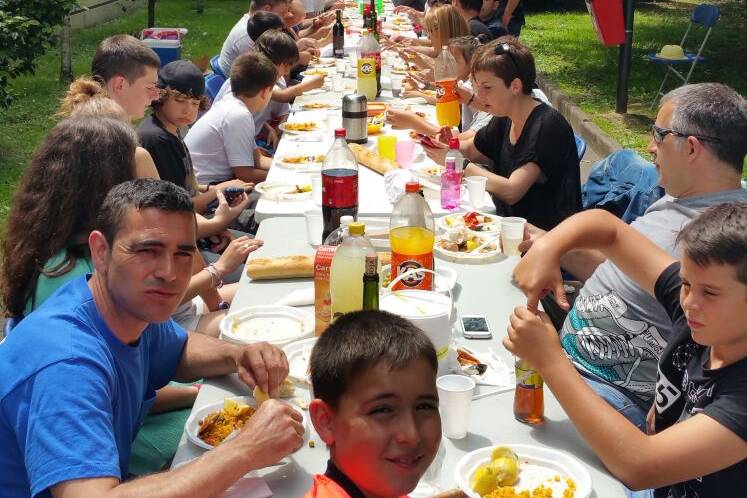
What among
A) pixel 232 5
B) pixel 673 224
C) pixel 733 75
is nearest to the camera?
pixel 673 224

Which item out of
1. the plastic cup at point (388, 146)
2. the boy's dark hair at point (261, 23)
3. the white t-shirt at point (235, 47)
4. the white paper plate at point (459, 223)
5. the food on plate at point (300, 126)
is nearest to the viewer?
the white paper plate at point (459, 223)

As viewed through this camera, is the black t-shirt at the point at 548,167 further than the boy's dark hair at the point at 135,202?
Yes

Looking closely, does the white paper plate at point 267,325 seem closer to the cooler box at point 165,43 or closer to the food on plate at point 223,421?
the food on plate at point 223,421

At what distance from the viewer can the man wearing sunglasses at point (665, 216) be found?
2912 mm

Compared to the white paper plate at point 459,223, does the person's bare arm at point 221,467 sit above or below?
below

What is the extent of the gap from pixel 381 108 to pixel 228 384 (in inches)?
161

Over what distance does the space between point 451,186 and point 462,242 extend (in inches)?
21.3

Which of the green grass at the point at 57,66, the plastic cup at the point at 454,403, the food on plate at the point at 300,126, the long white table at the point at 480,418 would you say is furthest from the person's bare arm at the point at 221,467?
the green grass at the point at 57,66

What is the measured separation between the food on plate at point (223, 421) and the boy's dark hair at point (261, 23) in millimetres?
6075

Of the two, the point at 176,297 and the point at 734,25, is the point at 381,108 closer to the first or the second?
the point at 176,297

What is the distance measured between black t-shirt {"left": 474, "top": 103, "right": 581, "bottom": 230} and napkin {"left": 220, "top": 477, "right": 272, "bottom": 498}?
2.77 meters

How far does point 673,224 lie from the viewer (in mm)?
2971

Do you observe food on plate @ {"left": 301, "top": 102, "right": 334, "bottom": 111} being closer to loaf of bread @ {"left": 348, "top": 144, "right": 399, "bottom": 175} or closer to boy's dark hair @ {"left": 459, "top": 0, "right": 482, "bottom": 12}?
loaf of bread @ {"left": 348, "top": 144, "right": 399, "bottom": 175}

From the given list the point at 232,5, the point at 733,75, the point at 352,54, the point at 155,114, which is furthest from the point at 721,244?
the point at 232,5
